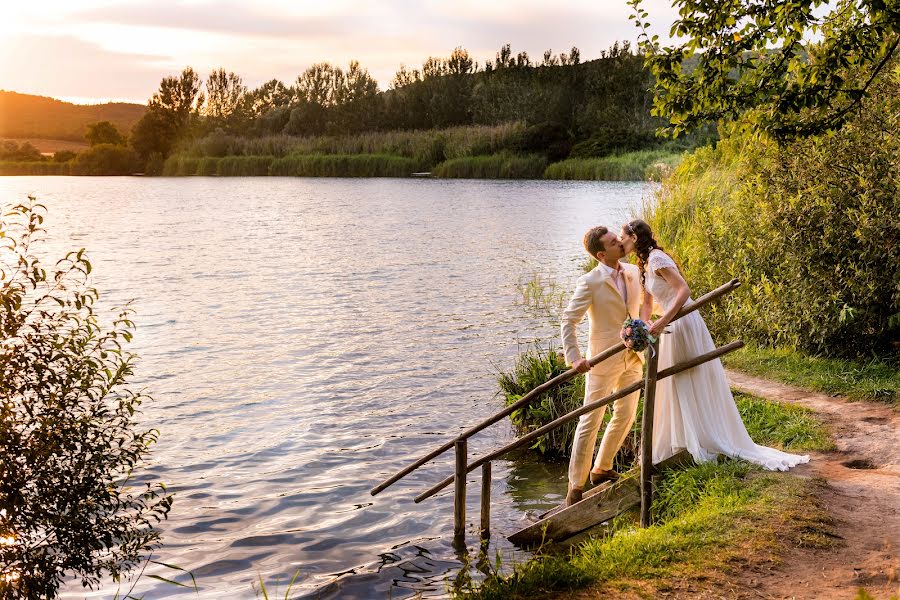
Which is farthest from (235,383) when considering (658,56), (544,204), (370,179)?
(370,179)

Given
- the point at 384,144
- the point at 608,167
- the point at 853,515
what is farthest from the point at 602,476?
the point at 384,144

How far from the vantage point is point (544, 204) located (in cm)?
5247

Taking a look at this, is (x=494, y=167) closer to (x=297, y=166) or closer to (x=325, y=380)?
(x=297, y=166)

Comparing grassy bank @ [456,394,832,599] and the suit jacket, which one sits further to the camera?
the suit jacket

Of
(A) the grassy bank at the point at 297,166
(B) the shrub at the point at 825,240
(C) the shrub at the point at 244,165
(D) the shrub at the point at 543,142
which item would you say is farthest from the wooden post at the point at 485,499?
(C) the shrub at the point at 244,165

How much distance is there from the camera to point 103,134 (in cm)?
12144

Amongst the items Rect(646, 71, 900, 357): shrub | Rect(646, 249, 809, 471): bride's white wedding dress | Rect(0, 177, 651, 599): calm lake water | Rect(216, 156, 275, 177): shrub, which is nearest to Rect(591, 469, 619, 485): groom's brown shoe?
Rect(646, 249, 809, 471): bride's white wedding dress

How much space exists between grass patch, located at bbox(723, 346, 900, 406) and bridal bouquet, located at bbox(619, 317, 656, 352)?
4924mm

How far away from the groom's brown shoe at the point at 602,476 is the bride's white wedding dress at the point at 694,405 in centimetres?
45

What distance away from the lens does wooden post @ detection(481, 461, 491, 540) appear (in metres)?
8.98

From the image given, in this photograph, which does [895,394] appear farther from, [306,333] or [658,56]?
[306,333]

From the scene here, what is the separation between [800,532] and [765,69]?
4.80 m

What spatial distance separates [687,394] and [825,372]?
4839mm

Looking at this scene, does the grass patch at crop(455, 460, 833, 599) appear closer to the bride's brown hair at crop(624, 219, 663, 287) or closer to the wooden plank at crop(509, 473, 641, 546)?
the wooden plank at crop(509, 473, 641, 546)
